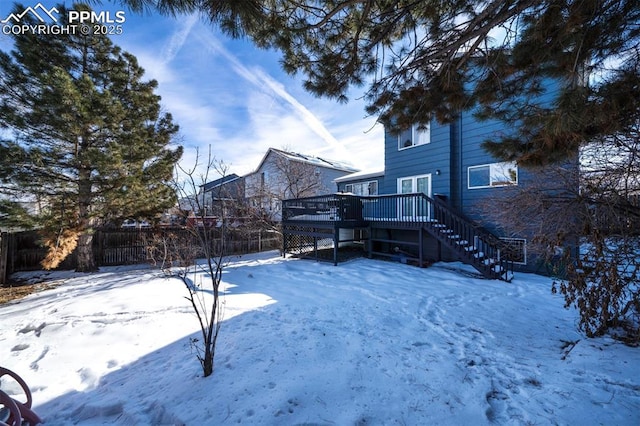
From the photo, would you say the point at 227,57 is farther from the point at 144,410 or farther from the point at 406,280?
the point at 406,280

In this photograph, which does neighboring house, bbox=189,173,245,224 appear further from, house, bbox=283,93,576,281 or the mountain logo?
the mountain logo

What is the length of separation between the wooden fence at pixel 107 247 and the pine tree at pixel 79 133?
0.74m

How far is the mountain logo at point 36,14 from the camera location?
6.47 meters

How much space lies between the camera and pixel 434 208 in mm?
8523

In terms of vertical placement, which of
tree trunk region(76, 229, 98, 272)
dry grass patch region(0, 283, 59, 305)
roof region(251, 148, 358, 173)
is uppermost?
roof region(251, 148, 358, 173)

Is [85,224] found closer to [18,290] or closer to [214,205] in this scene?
[18,290]

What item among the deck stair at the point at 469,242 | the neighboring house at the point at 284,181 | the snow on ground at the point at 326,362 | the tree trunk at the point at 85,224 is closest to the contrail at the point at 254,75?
the snow on ground at the point at 326,362

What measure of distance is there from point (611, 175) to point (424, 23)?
3.29 metres

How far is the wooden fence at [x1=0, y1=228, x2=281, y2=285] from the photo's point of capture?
8205 mm

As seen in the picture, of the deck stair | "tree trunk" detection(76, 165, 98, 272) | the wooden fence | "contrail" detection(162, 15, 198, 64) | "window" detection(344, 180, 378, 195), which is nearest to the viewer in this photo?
"contrail" detection(162, 15, 198, 64)

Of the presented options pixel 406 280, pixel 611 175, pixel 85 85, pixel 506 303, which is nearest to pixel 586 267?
pixel 611 175

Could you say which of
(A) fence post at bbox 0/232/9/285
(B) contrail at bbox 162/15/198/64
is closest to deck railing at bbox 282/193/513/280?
(B) contrail at bbox 162/15/198/64

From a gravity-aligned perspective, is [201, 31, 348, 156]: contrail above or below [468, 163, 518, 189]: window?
above

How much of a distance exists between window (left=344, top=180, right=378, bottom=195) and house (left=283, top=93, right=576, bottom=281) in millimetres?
503
